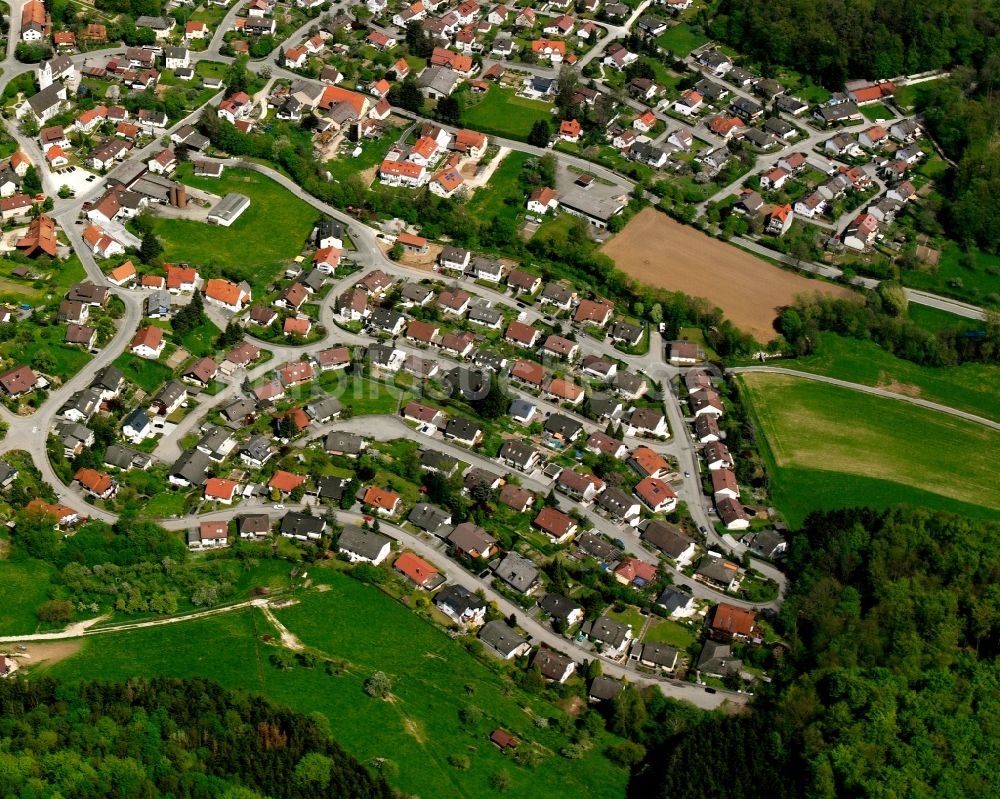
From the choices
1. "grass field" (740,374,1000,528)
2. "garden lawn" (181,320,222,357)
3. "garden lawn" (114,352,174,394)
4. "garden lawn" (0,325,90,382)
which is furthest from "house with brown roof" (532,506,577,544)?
"garden lawn" (0,325,90,382)

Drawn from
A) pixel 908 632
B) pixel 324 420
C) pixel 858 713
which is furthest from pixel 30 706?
pixel 908 632

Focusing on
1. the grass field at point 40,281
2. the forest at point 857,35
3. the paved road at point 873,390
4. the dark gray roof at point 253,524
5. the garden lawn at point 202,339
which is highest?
the forest at point 857,35

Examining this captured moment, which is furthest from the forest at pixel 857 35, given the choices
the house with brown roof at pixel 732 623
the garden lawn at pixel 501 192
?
the house with brown roof at pixel 732 623

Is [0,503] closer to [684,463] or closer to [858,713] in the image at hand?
[684,463]

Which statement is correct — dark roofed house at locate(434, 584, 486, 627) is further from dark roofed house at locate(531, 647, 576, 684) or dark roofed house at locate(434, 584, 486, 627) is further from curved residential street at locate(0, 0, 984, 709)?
dark roofed house at locate(531, 647, 576, 684)

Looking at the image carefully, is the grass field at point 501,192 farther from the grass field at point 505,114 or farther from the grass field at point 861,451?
the grass field at point 861,451

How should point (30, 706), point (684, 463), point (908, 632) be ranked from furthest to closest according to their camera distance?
point (684, 463) < point (908, 632) < point (30, 706)
